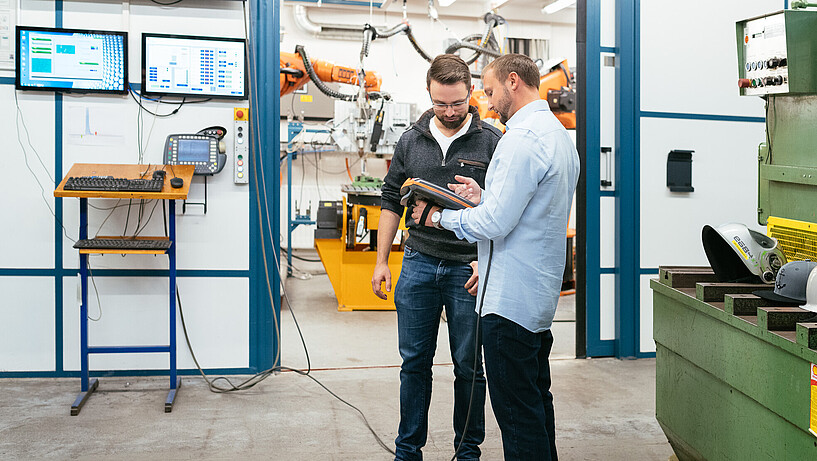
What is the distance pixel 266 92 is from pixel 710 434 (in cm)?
269

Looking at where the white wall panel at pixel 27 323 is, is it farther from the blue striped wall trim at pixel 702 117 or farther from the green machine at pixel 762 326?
the blue striped wall trim at pixel 702 117

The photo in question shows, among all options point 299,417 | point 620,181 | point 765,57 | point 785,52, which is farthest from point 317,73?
point 785,52

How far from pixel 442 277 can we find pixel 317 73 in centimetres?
418

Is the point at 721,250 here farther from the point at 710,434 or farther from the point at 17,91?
the point at 17,91

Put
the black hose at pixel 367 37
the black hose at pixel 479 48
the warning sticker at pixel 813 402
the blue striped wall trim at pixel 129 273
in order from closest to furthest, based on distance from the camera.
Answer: the warning sticker at pixel 813 402
the blue striped wall trim at pixel 129 273
the black hose at pixel 367 37
the black hose at pixel 479 48

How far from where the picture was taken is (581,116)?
4293mm

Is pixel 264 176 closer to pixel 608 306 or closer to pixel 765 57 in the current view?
pixel 608 306

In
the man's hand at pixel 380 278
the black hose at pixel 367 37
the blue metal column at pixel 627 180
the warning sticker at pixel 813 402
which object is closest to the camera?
the warning sticker at pixel 813 402

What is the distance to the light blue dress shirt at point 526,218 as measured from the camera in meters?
1.98

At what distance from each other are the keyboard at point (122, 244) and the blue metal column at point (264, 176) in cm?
57

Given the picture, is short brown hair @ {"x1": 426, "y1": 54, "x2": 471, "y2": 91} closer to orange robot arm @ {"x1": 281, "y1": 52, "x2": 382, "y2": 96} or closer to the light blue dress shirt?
the light blue dress shirt

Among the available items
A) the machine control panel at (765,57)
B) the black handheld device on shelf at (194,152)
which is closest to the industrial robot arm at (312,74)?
the black handheld device on shelf at (194,152)

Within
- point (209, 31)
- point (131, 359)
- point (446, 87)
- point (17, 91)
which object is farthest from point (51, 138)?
point (446, 87)

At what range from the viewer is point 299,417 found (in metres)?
3.30
